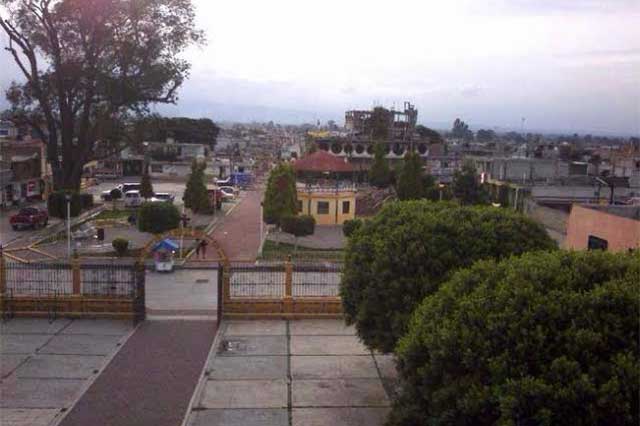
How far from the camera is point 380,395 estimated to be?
1102cm

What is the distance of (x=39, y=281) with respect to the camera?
51.1 feet

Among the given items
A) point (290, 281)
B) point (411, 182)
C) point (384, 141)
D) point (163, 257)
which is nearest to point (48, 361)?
point (290, 281)

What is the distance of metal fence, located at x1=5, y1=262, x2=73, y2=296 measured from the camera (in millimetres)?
15844

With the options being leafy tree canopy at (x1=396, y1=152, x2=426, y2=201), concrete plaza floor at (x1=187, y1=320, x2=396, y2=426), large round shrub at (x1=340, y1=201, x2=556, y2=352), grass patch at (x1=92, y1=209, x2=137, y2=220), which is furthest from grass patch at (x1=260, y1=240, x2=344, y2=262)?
large round shrub at (x1=340, y1=201, x2=556, y2=352)

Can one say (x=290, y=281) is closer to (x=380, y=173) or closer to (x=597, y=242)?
(x=597, y=242)

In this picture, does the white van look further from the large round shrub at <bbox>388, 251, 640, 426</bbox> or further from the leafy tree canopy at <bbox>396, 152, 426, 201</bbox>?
the large round shrub at <bbox>388, 251, 640, 426</bbox>

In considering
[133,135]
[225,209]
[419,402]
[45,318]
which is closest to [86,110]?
[133,135]

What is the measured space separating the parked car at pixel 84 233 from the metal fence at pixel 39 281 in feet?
27.0

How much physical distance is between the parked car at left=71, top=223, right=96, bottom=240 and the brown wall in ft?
59.5

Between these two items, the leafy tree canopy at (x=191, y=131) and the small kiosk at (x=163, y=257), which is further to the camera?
the leafy tree canopy at (x=191, y=131)

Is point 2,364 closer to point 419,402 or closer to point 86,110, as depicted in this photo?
point 419,402

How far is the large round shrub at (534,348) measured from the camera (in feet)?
16.8

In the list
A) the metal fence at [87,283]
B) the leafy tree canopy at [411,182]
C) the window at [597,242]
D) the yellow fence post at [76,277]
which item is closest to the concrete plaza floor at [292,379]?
the metal fence at [87,283]

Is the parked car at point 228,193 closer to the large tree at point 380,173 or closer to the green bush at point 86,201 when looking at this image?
the green bush at point 86,201
